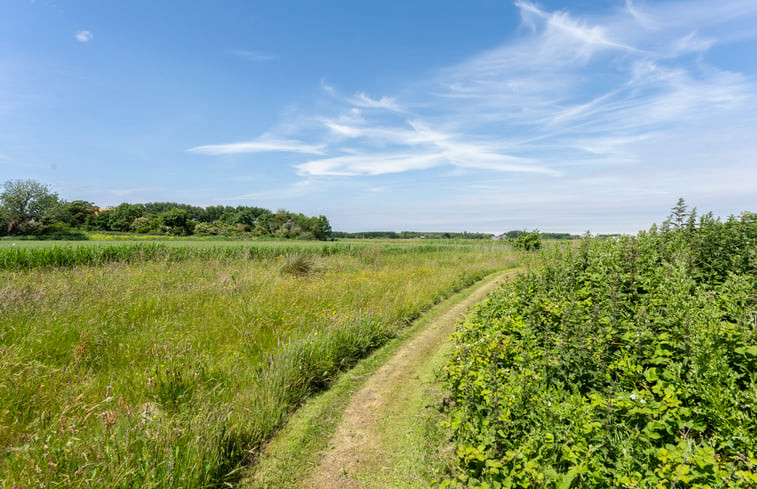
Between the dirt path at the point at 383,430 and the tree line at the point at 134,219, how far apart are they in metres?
60.9

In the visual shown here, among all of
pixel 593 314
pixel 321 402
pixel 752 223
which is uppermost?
pixel 752 223

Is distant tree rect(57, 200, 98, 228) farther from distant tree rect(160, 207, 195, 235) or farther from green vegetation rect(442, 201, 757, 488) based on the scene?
green vegetation rect(442, 201, 757, 488)

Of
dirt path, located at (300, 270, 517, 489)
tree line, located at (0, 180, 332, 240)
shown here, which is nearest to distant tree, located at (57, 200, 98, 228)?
tree line, located at (0, 180, 332, 240)

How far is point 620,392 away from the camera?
10.7ft

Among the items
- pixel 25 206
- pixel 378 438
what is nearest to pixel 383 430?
pixel 378 438

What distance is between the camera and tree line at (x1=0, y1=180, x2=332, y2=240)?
4672 cm

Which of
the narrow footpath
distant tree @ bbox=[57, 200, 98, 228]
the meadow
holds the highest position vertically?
distant tree @ bbox=[57, 200, 98, 228]

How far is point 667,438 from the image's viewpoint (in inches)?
114

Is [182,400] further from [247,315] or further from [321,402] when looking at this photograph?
[247,315]

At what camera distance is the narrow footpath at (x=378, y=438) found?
333cm

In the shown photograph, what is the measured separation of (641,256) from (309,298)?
7.59 meters

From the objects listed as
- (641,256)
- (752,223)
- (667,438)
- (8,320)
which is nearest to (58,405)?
(8,320)

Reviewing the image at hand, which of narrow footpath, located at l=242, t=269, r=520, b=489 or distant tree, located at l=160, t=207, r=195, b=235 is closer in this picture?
narrow footpath, located at l=242, t=269, r=520, b=489

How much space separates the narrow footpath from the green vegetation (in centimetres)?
50
